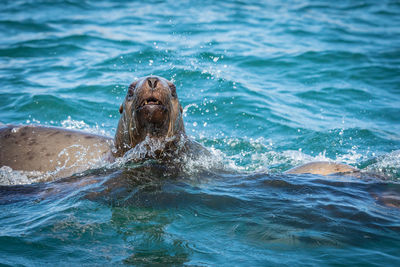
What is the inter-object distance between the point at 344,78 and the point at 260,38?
312cm

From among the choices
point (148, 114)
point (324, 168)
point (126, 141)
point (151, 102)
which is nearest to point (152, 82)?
point (151, 102)

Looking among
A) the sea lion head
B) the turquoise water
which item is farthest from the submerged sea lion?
the turquoise water

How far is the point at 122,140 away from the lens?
476cm

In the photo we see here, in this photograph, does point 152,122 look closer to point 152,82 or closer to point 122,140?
point 152,82

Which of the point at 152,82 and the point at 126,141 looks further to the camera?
the point at 126,141

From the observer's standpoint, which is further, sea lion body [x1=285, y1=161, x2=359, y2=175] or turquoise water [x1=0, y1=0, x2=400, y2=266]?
sea lion body [x1=285, y1=161, x2=359, y2=175]

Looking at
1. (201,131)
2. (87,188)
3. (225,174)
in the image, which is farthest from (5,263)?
(201,131)

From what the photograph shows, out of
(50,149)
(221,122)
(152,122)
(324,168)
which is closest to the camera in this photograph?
(152,122)

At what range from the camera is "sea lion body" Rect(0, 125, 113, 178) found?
5.23m

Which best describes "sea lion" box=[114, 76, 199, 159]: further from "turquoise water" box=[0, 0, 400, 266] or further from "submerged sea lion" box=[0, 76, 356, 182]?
"turquoise water" box=[0, 0, 400, 266]

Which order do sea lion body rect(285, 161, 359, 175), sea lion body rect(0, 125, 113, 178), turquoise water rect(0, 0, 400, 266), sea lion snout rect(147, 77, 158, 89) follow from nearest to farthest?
turquoise water rect(0, 0, 400, 266) < sea lion snout rect(147, 77, 158, 89) < sea lion body rect(285, 161, 359, 175) < sea lion body rect(0, 125, 113, 178)

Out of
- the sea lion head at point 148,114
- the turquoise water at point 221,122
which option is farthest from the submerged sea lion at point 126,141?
the turquoise water at point 221,122

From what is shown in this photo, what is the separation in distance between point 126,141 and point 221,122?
3.25 meters

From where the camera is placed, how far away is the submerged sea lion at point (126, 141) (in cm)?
430
